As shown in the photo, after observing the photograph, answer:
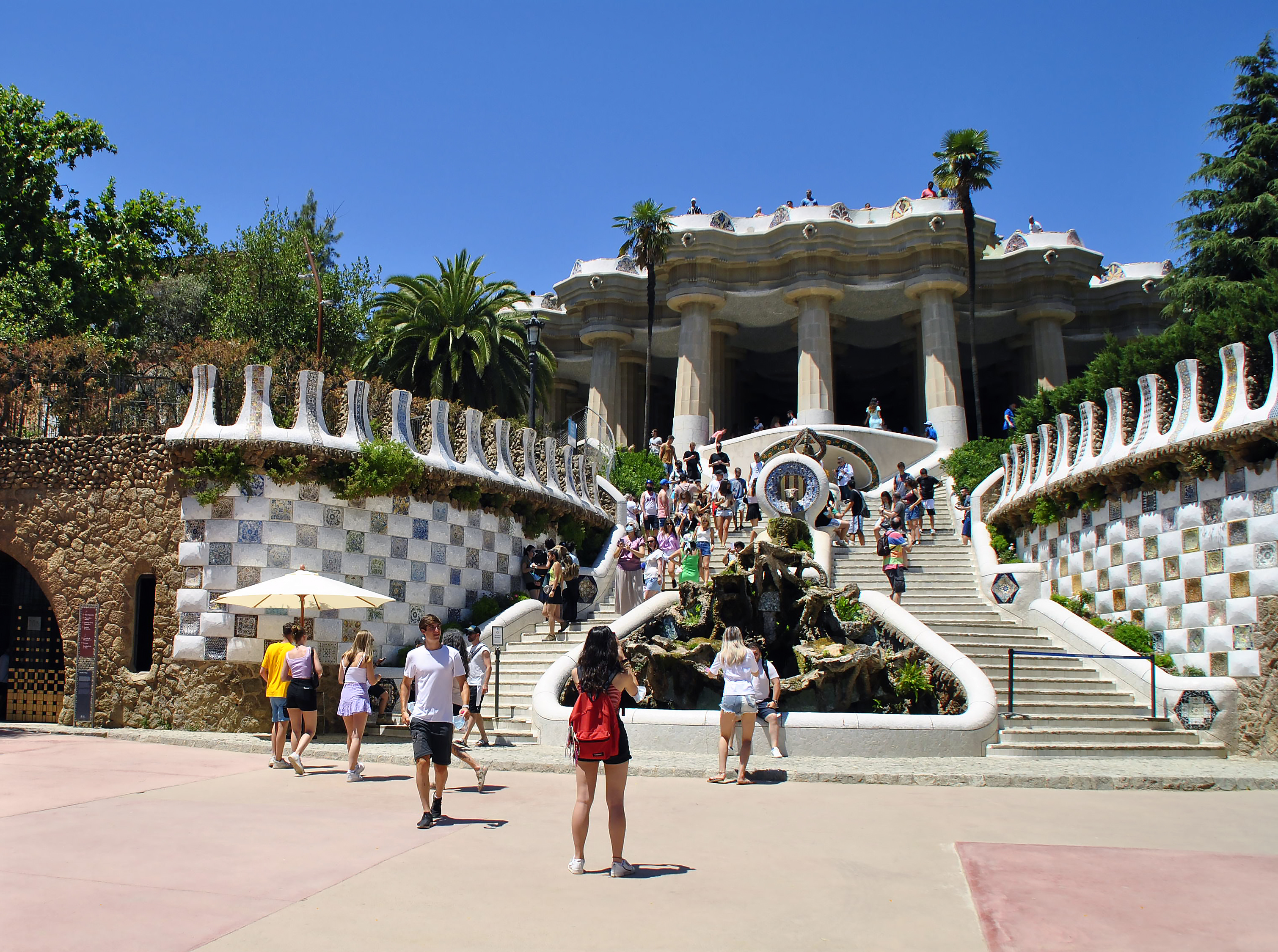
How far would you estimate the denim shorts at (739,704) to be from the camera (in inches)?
428

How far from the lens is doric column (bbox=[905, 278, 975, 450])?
39.6m

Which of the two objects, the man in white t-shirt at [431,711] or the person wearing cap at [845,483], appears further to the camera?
the person wearing cap at [845,483]

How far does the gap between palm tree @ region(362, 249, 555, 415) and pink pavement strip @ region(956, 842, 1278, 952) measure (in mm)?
23496

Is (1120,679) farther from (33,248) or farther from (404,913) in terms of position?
(33,248)

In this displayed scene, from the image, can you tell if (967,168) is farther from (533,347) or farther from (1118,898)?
(1118,898)

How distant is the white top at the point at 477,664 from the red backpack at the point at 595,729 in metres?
8.06

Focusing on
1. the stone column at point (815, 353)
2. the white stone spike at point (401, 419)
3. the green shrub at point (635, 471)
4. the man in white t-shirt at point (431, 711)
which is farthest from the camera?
the stone column at point (815, 353)

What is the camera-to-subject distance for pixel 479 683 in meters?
14.4

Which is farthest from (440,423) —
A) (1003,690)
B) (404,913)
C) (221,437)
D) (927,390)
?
(927,390)

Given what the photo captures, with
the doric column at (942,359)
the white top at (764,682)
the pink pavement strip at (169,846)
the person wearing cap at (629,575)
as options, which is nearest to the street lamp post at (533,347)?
the person wearing cap at (629,575)

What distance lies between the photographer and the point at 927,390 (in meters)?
40.2

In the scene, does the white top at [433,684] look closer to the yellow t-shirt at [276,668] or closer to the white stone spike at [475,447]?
the yellow t-shirt at [276,668]

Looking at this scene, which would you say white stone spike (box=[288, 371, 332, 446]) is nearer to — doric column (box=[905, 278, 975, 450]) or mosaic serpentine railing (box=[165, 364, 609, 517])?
mosaic serpentine railing (box=[165, 364, 609, 517])

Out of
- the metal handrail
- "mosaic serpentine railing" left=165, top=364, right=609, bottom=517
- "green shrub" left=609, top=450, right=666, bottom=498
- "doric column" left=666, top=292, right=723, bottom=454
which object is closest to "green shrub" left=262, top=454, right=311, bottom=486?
"mosaic serpentine railing" left=165, top=364, right=609, bottom=517
